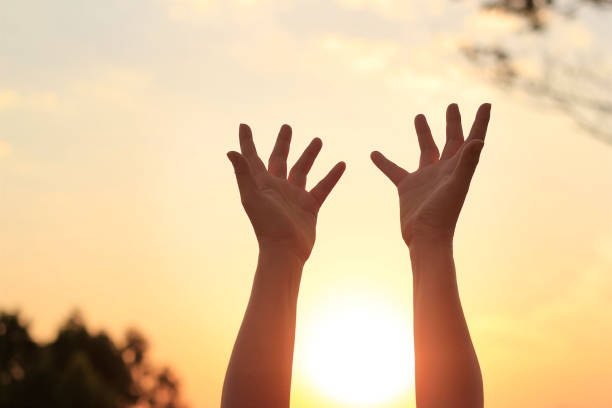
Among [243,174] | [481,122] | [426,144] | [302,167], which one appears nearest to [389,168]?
[426,144]

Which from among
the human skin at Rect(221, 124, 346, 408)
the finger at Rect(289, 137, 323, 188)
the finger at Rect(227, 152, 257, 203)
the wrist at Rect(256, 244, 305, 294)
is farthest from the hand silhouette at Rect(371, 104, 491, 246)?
the finger at Rect(227, 152, 257, 203)

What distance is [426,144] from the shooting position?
4.29 meters

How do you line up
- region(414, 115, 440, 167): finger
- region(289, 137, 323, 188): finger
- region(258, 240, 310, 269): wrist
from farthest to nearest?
region(289, 137, 323, 188): finger < region(414, 115, 440, 167): finger < region(258, 240, 310, 269): wrist

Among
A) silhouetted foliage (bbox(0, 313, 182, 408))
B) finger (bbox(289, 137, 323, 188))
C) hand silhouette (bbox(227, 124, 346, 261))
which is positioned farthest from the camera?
silhouetted foliage (bbox(0, 313, 182, 408))

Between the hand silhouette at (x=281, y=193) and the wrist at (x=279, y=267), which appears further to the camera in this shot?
the hand silhouette at (x=281, y=193)

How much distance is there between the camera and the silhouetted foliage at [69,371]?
145 ft

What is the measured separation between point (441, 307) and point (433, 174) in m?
0.87

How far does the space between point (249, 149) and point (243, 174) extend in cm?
29

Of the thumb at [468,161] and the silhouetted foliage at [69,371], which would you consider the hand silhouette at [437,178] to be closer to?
the thumb at [468,161]

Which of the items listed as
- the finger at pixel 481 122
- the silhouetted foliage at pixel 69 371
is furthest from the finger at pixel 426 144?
the silhouetted foliage at pixel 69 371

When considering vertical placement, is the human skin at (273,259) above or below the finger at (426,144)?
below

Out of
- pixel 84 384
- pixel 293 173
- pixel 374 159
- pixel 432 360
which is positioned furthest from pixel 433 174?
pixel 84 384

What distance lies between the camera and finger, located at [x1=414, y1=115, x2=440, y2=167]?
4.23 metres

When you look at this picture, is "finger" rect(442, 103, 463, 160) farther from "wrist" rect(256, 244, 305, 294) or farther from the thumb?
"wrist" rect(256, 244, 305, 294)
